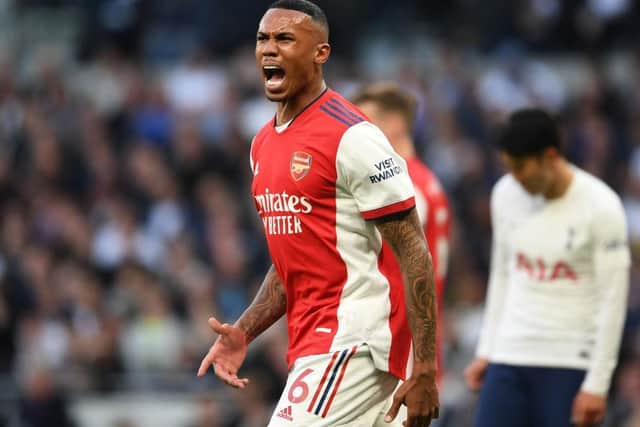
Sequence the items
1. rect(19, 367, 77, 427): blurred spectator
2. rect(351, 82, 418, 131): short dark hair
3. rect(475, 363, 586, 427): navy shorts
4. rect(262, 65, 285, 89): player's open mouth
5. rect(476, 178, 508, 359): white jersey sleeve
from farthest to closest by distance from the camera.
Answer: rect(19, 367, 77, 427): blurred spectator < rect(351, 82, 418, 131): short dark hair < rect(476, 178, 508, 359): white jersey sleeve < rect(475, 363, 586, 427): navy shorts < rect(262, 65, 285, 89): player's open mouth

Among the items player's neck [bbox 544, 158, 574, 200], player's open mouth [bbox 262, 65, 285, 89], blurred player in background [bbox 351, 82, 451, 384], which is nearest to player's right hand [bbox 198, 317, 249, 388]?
player's open mouth [bbox 262, 65, 285, 89]

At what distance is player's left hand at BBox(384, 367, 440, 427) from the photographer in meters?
5.08

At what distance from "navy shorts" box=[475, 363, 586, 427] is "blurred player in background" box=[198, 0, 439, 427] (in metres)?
1.83

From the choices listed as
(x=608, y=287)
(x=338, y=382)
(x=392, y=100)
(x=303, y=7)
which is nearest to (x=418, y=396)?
(x=338, y=382)

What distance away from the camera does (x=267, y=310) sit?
585 cm

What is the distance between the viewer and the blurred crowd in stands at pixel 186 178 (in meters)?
12.6

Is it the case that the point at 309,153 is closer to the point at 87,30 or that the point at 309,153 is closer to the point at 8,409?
the point at 8,409

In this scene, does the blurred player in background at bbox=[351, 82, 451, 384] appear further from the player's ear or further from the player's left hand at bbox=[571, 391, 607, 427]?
the player's ear

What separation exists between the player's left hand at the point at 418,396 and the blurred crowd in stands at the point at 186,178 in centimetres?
513

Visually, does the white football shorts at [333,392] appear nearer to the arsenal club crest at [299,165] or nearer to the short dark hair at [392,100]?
the arsenal club crest at [299,165]

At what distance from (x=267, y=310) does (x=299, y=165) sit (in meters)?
0.81

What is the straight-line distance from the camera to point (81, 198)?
1509 cm

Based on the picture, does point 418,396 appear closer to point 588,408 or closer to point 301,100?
point 301,100

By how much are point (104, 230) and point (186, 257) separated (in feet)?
4.36
